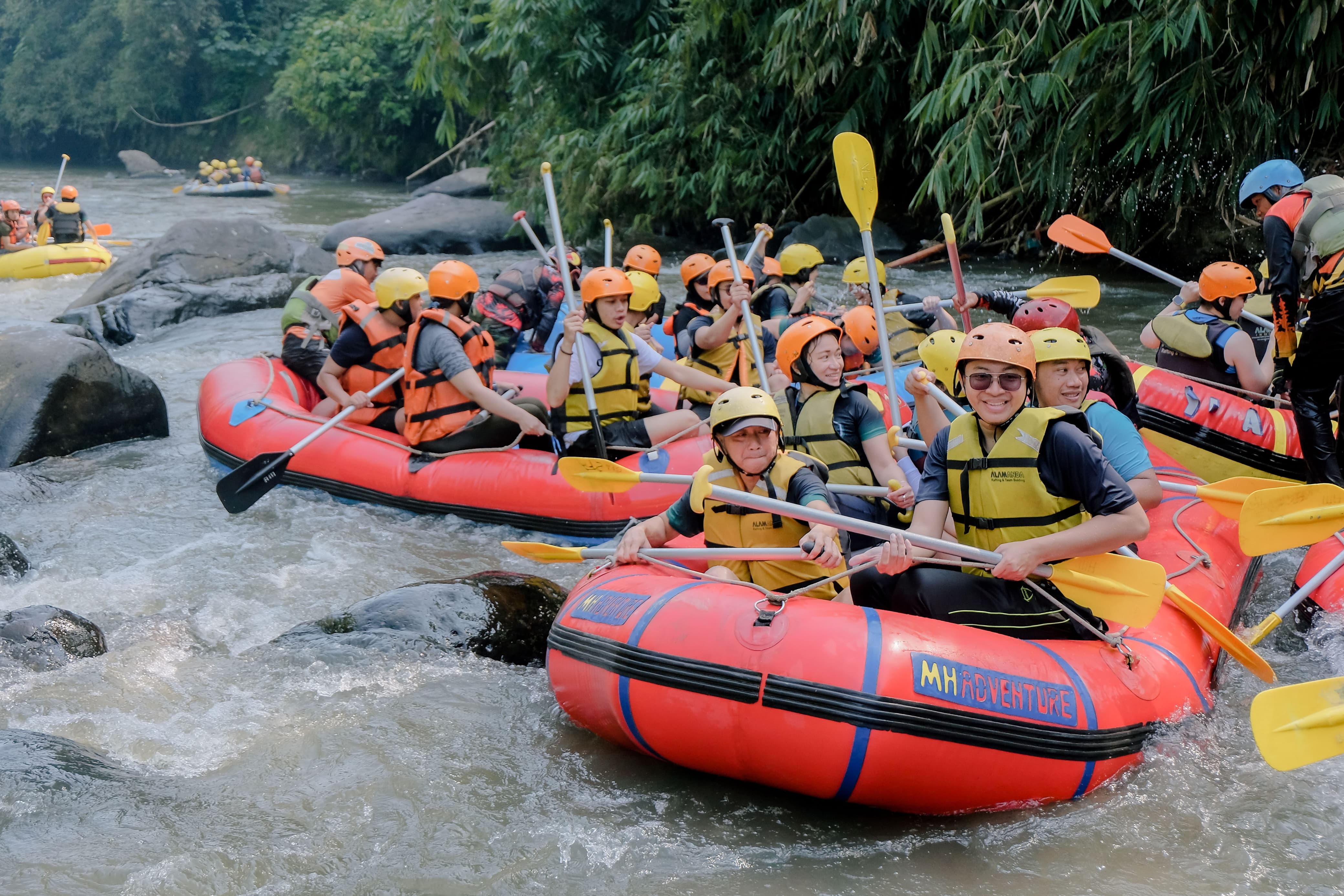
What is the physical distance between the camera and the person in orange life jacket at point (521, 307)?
8.30 m

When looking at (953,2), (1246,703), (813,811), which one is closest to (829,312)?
(953,2)

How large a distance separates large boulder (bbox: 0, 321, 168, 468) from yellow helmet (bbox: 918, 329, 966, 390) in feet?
17.9

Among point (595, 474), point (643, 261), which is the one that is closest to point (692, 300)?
point (643, 261)

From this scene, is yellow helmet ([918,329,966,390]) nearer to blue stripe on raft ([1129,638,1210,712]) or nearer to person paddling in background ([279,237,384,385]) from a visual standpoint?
blue stripe on raft ([1129,638,1210,712])

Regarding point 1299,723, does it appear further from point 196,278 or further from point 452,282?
point 196,278

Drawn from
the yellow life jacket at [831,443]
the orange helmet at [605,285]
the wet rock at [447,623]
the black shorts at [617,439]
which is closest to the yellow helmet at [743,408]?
the yellow life jacket at [831,443]

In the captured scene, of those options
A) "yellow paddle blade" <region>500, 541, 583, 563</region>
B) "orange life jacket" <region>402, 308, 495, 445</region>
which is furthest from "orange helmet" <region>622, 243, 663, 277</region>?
"yellow paddle blade" <region>500, 541, 583, 563</region>

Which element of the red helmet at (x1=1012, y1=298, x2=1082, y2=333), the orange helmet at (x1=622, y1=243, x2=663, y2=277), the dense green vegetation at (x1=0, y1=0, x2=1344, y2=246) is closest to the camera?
the red helmet at (x1=1012, y1=298, x2=1082, y2=333)

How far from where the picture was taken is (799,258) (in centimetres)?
750

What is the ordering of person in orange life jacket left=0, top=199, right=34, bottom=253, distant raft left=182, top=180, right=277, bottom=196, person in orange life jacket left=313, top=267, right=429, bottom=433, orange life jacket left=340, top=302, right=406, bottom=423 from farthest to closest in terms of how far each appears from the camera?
distant raft left=182, top=180, right=277, bottom=196 → person in orange life jacket left=0, top=199, right=34, bottom=253 → orange life jacket left=340, top=302, right=406, bottom=423 → person in orange life jacket left=313, top=267, right=429, bottom=433

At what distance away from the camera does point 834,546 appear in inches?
132

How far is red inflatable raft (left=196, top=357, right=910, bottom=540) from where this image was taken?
5.79 meters

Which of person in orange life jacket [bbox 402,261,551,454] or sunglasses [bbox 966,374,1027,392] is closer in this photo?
sunglasses [bbox 966,374,1027,392]

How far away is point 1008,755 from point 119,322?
1021cm
